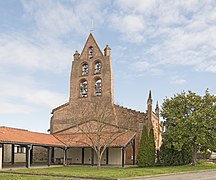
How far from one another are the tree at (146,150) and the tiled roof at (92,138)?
1.44 m

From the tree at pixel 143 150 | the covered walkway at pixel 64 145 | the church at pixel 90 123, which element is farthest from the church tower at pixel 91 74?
the tree at pixel 143 150

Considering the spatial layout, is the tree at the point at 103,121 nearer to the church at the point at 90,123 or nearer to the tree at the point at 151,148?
the church at the point at 90,123

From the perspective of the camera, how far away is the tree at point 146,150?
117 ft

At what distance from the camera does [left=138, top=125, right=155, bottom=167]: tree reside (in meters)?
35.6

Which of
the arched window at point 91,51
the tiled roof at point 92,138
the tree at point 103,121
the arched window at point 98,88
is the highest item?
the arched window at point 91,51

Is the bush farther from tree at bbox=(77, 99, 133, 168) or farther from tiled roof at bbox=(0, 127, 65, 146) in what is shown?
tiled roof at bbox=(0, 127, 65, 146)

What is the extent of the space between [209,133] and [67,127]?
59.4ft

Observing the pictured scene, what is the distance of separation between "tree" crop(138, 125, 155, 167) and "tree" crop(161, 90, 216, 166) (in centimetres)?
179

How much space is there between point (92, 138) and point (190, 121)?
1129 centimetres

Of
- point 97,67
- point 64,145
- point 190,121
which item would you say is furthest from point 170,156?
point 97,67

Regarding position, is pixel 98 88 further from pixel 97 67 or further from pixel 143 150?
pixel 143 150

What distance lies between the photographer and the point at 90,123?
4081 cm

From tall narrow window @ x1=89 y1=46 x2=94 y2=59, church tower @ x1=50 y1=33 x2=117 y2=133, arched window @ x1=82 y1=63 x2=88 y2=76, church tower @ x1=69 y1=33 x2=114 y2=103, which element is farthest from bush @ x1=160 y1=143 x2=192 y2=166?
tall narrow window @ x1=89 y1=46 x2=94 y2=59

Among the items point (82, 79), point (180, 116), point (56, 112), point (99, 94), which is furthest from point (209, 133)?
point (56, 112)
